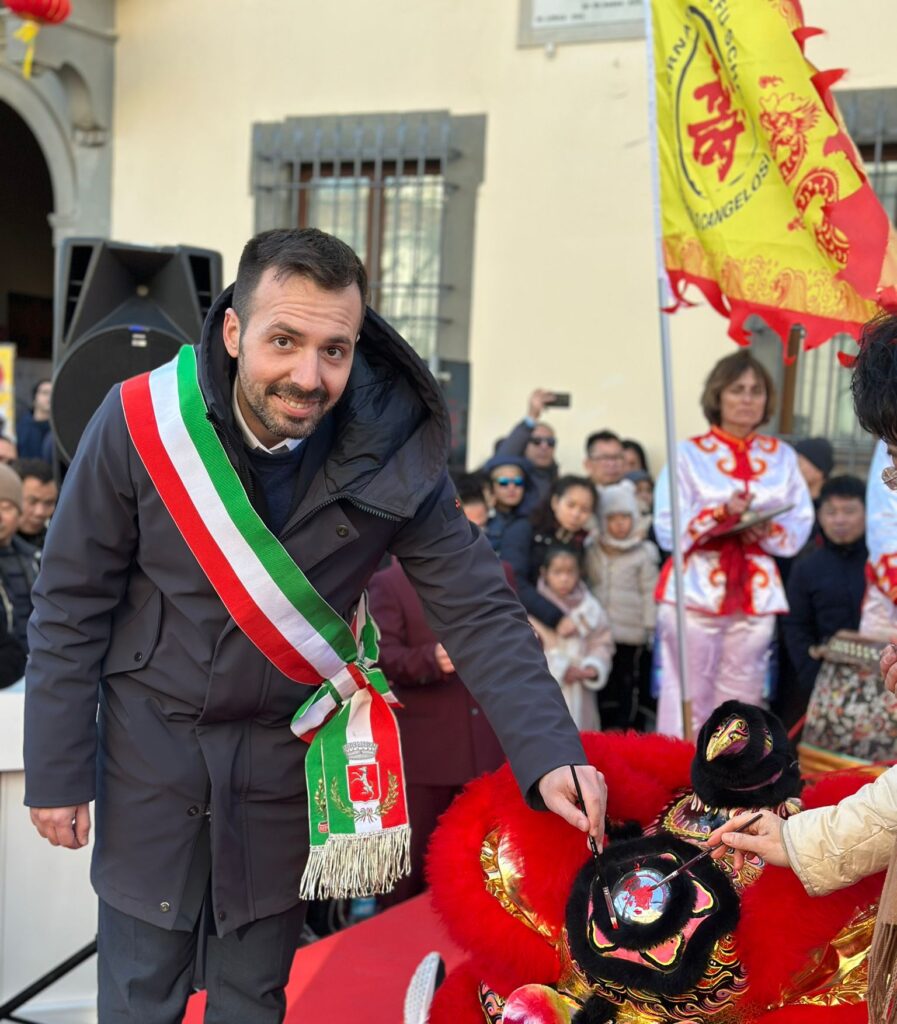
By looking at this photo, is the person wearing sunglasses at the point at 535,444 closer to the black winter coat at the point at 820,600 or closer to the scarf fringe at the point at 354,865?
the black winter coat at the point at 820,600

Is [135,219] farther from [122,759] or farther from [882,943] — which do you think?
[882,943]

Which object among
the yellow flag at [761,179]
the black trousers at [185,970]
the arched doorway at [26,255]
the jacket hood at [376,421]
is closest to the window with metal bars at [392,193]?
the yellow flag at [761,179]

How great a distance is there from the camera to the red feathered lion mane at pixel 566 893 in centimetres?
213

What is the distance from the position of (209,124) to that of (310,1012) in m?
7.30

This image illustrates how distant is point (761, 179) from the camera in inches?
151

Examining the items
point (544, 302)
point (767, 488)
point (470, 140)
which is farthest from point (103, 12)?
point (767, 488)

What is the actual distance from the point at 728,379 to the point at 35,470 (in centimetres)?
289

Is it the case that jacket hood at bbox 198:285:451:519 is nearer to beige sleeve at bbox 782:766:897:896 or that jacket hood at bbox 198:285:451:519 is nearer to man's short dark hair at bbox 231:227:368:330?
man's short dark hair at bbox 231:227:368:330

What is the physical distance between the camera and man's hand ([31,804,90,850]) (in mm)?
2312

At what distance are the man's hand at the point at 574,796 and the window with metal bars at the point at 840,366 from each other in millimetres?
5726

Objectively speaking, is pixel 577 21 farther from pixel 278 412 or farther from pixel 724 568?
pixel 278 412

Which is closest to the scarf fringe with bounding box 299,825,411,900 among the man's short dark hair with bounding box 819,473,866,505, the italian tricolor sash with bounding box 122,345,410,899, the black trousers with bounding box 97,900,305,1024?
the italian tricolor sash with bounding box 122,345,410,899

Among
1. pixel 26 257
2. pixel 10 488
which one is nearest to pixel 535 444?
pixel 10 488

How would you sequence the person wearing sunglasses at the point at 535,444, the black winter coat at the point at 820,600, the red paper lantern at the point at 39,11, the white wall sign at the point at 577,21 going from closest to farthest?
the black winter coat at the point at 820,600 < the person wearing sunglasses at the point at 535,444 < the red paper lantern at the point at 39,11 < the white wall sign at the point at 577,21
